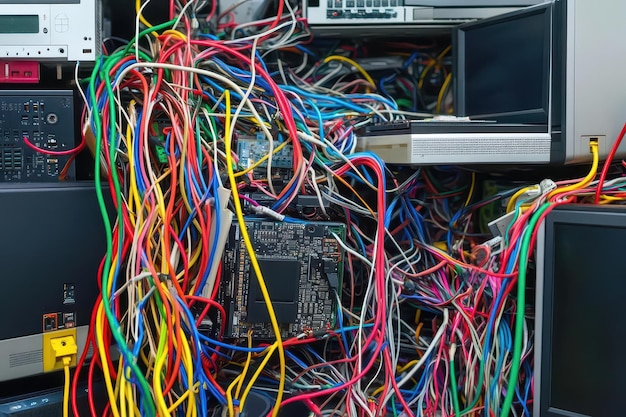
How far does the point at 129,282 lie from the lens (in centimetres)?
87

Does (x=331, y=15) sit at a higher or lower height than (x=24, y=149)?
higher

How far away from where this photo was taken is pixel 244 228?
884 millimetres

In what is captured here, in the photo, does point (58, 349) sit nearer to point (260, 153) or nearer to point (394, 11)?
point (260, 153)

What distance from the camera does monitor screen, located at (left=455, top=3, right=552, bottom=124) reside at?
3.52ft

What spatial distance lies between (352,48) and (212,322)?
0.83 meters

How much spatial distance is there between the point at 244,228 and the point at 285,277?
0.13 metres

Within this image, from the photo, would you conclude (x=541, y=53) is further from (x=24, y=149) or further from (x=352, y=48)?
(x=24, y=149)

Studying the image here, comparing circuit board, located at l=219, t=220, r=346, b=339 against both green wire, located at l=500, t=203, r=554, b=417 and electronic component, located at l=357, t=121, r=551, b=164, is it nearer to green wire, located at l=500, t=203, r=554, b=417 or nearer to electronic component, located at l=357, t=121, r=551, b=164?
electronic component, located at l=357, t=121, r=551, b=164

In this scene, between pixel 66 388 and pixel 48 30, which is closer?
pixel 66 388

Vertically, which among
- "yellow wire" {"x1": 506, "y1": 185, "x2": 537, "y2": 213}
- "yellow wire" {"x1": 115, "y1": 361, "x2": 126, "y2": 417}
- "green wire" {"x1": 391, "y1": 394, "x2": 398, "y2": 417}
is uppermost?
"yellow wire" {"x1": 506, "y1": 185, "x2": 537, "y2": 213}

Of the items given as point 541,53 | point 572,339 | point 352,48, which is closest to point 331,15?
point 352,48

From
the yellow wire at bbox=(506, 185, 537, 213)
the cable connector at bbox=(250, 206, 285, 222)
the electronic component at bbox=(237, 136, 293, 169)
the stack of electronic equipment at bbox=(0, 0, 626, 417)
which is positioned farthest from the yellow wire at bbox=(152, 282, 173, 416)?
the yellow wire at bbox=(506, 185, 537, 213)

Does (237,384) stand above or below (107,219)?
below

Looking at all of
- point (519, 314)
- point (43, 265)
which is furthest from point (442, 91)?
point (43, 265)
